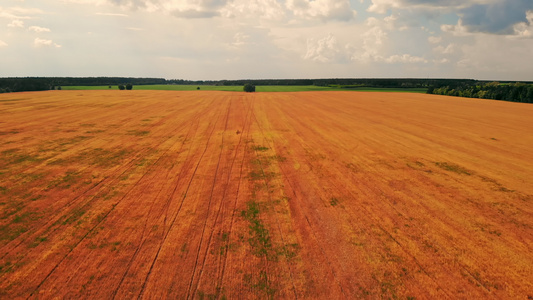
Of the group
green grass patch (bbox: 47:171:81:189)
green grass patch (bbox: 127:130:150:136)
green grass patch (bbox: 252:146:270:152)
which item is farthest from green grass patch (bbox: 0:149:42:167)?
green grass patch (bbox: 252:146:270:152)

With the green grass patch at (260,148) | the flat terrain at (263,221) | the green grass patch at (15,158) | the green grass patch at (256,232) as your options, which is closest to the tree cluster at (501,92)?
the flat terrain at (263,221)

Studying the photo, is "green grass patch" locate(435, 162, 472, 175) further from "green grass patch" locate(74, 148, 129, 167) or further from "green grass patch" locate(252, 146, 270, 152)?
"green grass patch" locate(74, 148, 129, 167)

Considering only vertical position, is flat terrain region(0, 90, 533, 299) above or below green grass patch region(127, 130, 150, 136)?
below

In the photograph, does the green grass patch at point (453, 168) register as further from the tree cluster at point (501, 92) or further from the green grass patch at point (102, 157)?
the tree cluster at point (501, 92)

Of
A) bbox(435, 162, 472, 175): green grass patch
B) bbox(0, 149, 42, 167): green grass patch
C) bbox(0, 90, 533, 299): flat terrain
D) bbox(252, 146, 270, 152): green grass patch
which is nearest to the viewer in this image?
bbox(0, 90, 533, 299): flat terrain

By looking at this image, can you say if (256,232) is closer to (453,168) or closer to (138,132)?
(453,168)

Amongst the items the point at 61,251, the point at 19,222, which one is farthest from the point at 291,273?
the point at 19,222
